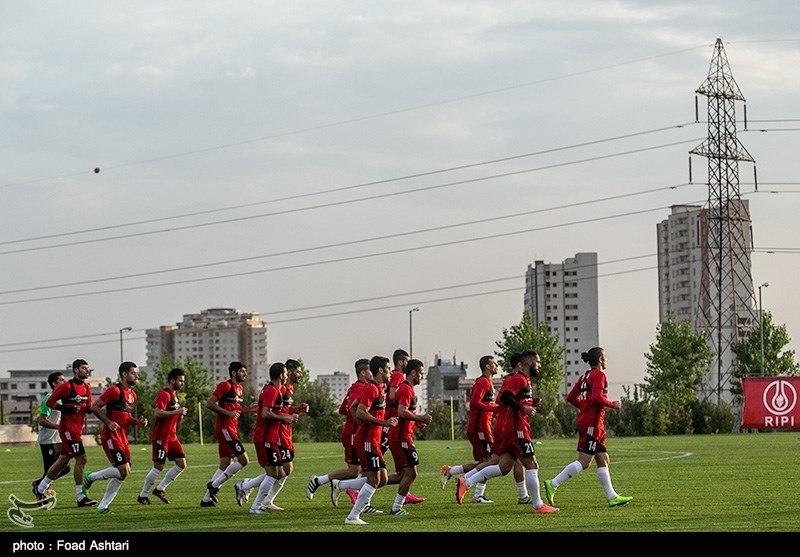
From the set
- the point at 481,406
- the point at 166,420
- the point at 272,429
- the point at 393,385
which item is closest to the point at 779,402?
the point at 481,406

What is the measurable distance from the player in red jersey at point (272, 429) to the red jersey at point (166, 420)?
278 centimetres

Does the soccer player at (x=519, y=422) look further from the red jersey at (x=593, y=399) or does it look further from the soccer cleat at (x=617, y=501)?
the soccer cleat at (x=617, y=501)

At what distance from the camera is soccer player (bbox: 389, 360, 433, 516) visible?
63.9ft

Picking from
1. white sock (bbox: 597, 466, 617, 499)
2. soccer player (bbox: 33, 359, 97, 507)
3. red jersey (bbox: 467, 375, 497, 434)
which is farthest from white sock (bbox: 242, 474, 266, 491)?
white sock (bbox: 597, 466, 617, 499)

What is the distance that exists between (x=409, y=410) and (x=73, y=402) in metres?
6.81

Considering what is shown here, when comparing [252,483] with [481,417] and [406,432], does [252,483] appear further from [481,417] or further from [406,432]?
[481,417]

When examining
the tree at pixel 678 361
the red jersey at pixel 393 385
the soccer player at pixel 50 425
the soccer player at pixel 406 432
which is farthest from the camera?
the tree at pixel 678 361

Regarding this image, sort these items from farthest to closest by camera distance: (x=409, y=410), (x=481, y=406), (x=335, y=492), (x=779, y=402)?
1. (x=779, y=402)
2. (x=481, y=406)
3. (x=335, y=492)
4. (x=409, y=410)

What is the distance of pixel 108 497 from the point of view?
21.3 m

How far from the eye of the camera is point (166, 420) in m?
23.1

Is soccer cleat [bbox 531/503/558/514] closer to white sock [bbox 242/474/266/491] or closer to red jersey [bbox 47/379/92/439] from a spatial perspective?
white sock [bbox 242/474/266/491]

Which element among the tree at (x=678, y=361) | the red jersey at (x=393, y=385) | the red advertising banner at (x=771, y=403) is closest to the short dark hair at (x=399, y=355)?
the red jersey at (x=393, y=385)

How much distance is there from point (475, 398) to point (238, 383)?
13.8 feet

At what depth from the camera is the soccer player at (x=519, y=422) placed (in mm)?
20078
